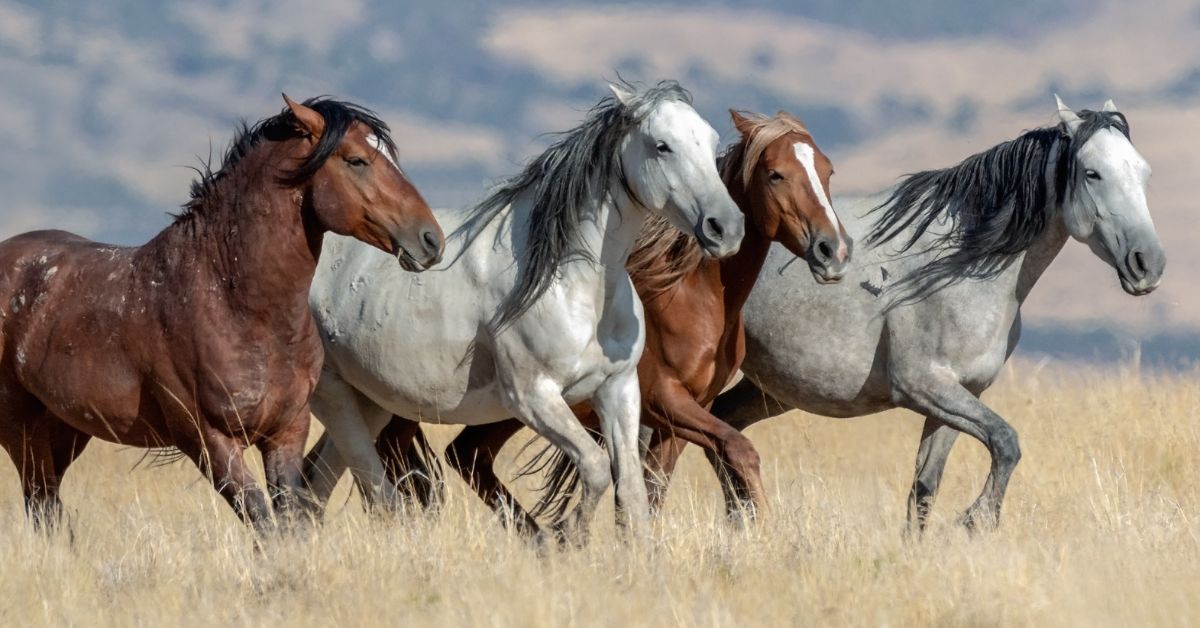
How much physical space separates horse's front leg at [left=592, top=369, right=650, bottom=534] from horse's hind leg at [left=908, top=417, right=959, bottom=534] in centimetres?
206

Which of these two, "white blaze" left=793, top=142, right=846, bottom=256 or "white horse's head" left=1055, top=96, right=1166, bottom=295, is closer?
"white blaze" left=793, top=142, right=846, bottom=256

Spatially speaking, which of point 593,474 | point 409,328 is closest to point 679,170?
point 593,474

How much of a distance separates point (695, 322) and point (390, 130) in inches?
73.7

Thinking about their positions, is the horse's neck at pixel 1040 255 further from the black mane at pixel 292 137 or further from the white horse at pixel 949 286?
the black mane at pixel 292 137

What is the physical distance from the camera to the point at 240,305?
21.2ft

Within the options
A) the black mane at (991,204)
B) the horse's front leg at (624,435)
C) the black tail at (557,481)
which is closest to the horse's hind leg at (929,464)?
the black mane at (991,204)

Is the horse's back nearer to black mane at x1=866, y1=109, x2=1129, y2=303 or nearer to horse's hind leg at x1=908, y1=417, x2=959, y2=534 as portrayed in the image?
black mane at x1=866, y1=109, x2=1129, y2=303

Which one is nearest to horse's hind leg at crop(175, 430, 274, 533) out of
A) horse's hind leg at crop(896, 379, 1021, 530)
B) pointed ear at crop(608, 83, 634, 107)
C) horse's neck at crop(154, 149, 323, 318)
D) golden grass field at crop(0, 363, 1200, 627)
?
golden grass field at crop(0, 363, 1200, 627)

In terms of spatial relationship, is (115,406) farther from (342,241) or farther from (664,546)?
(664,546)

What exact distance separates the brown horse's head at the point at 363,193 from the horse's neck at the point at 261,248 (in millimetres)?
125

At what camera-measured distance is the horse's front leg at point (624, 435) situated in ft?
22.4

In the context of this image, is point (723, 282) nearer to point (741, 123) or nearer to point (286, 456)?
point (741, 123)

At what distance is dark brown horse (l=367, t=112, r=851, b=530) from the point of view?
719 centimetres

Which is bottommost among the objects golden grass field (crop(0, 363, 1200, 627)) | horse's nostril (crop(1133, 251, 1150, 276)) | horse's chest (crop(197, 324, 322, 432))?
golden grass field (crop(0, 363, 1200, 627))
